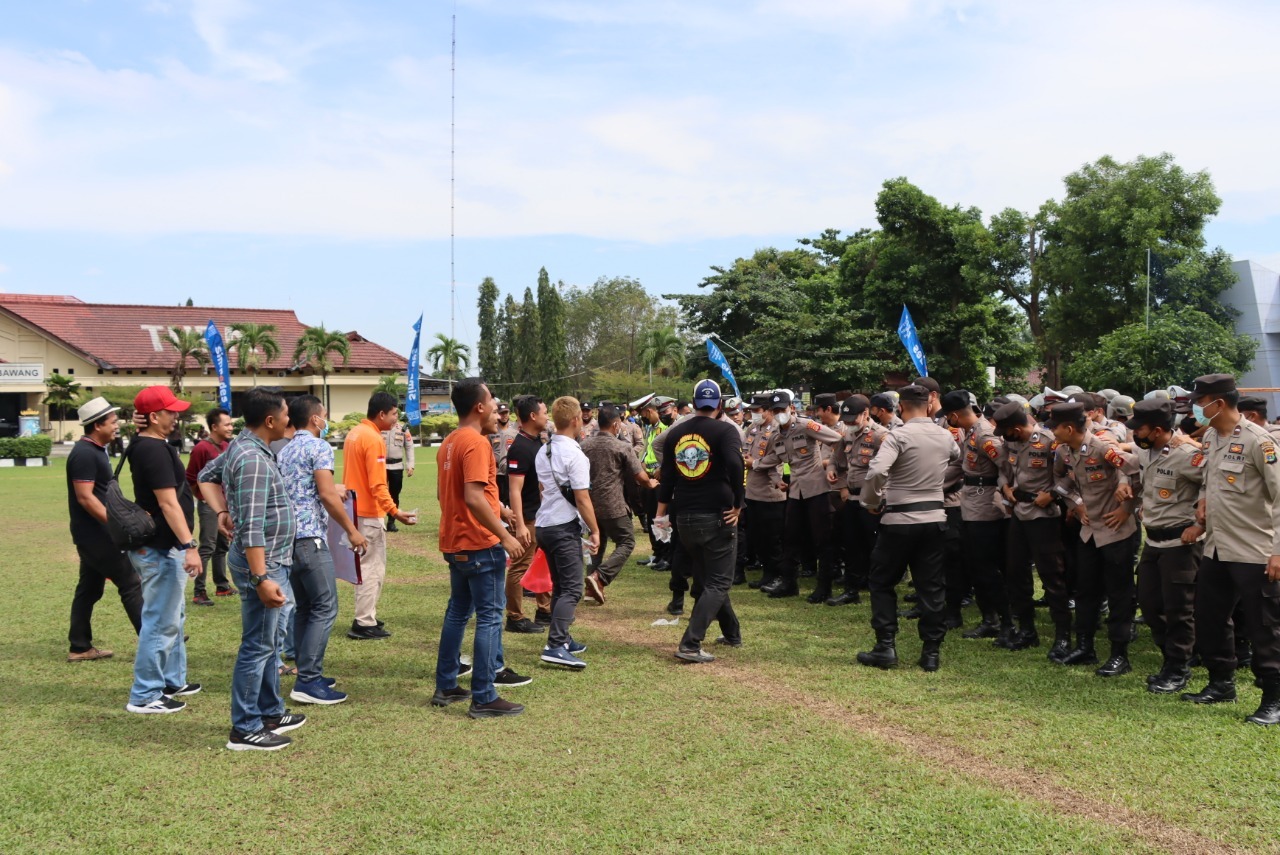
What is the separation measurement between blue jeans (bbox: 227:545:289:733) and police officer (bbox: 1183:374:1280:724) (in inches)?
217

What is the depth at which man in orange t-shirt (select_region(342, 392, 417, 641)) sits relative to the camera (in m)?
7.29

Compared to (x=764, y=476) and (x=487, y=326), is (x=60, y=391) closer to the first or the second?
(x=487, y=326)

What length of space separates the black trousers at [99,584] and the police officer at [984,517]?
6236 millimetres

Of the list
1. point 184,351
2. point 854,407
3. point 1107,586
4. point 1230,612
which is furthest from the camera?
point 184,351

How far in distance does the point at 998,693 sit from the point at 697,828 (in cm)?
281

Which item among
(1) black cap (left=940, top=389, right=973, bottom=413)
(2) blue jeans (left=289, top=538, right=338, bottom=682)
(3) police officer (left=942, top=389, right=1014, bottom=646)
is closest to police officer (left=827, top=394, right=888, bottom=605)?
(3) police officer (left=942, top=389, right=1014, bottom=646)

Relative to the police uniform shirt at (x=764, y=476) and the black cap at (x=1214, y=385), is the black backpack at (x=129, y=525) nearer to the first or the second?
the police uniform shirt at (x=764, y=476)

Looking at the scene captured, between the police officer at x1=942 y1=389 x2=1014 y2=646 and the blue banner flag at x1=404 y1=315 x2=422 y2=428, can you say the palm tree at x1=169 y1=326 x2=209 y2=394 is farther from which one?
the police officer at x1=942 y1=389 x2=1014 y2=646

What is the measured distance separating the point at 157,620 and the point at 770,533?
6.12 m

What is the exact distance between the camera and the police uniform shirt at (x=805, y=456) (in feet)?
30.6

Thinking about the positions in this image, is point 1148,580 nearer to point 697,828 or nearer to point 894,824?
point 894,824

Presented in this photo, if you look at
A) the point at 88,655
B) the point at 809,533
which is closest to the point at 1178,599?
the point at 809,533

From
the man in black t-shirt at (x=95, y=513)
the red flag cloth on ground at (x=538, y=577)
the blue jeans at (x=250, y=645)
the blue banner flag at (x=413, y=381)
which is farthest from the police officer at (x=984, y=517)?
the blue banner flag at (x=413, y=381)

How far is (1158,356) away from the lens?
2570 centimetres
